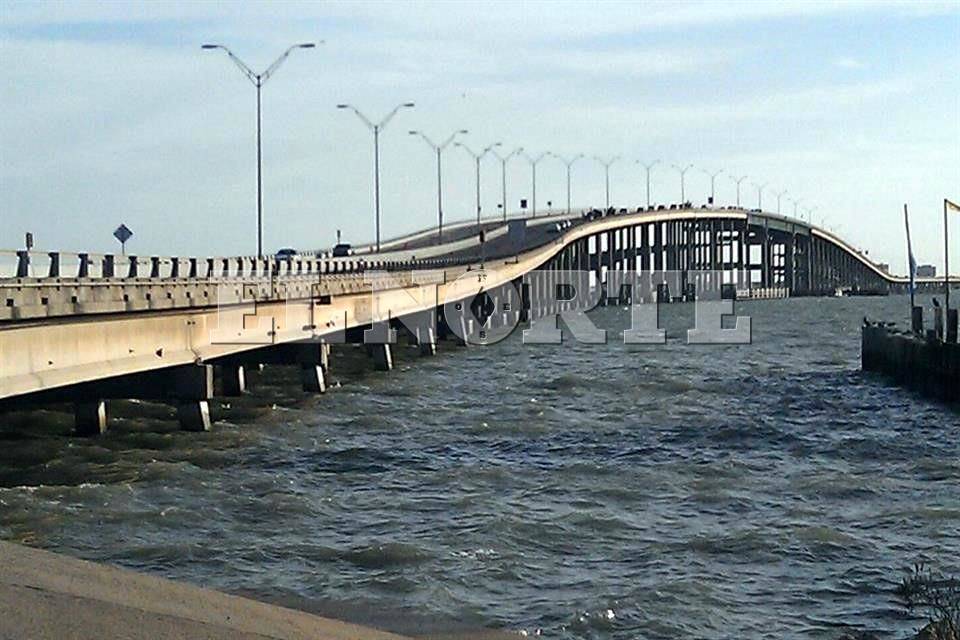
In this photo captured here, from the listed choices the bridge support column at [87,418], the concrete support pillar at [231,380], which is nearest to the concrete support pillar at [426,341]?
the concrete support pillar at [231,380]

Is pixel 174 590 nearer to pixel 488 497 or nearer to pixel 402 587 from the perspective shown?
pixel 402 587

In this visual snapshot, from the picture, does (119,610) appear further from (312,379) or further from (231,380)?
(312,379)

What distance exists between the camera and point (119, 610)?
11906 millimetres

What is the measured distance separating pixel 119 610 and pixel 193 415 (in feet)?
87.7

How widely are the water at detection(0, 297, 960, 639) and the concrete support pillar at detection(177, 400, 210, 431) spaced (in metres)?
0.46

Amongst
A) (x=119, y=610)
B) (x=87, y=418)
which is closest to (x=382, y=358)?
(x=87, y=418)

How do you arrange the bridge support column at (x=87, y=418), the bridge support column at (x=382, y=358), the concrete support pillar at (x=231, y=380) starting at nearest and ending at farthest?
the bridge support column at (x=87, y=418) → the concrete support pillar at (x=231, y=380) → the bridge support column at (x=382, y=358)

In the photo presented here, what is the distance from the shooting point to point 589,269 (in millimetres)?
189375

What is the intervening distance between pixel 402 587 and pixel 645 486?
10.5 meters

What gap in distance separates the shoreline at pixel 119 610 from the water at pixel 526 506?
4217 mm

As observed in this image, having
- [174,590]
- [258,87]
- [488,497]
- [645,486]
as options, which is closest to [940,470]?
[645,486]

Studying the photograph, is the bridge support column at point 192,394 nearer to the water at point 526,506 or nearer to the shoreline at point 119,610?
the water at point 526,506

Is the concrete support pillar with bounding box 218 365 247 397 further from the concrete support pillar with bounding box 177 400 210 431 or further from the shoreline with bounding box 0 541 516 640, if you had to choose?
the shoreline with bounding box 0 541 516 640

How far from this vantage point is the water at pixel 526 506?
1902 centimetres
